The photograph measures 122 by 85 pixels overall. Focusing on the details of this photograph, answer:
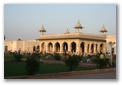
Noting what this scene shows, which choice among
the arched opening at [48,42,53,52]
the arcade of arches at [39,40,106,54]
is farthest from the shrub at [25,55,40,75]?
the arched opening at [48,42,53,52]

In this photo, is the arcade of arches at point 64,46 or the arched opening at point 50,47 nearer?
the arcade of arches at point 64,46

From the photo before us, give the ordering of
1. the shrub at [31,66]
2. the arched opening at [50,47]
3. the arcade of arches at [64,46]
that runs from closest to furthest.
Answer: the shrub at [31,66]
the arcade of arches at [64,46]
the arched opening at [50,47]

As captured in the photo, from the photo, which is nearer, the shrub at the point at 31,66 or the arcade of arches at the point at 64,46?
the shrub at the point at 31,66

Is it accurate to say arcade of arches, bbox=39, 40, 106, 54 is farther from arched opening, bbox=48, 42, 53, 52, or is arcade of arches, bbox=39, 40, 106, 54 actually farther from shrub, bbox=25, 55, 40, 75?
shrub, bbox=25, 55, 40, 75

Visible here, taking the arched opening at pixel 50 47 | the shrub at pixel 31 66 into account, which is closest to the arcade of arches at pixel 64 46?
the arched opening at pixel 50 47

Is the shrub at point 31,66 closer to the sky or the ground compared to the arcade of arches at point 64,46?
closer to the ground

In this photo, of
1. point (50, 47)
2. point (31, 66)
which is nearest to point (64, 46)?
point (50, 47)

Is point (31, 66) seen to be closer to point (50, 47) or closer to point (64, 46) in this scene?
point (64, 46)

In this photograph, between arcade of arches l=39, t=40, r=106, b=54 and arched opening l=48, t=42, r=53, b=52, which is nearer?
arcade of arches l=39, t=40, r=106, b=54

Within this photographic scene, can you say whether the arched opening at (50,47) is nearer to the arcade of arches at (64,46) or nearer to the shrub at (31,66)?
the arcade of arches at (64,46)

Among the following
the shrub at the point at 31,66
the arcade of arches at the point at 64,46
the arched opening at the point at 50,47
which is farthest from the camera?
the arched opening at the point at 50,47

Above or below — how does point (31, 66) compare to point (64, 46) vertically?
below
